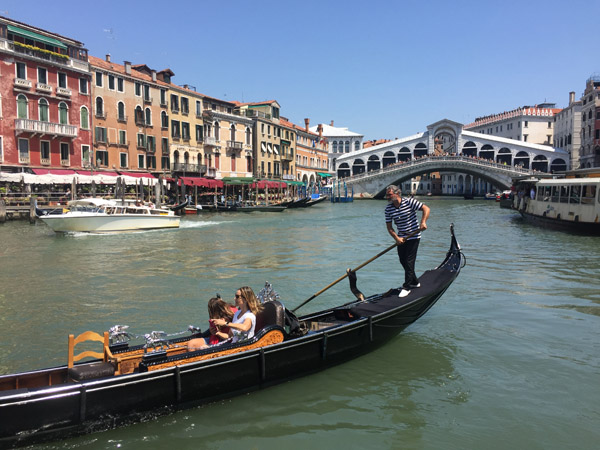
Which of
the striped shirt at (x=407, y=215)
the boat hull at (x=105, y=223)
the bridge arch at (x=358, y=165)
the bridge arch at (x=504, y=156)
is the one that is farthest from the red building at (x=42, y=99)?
the bridge arch at (x=504, y=156)

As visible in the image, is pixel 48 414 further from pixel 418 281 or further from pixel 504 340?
pixel 504 340

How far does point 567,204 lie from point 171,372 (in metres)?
15.6

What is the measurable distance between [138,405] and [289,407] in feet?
3.84

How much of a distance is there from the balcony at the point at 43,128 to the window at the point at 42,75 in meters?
1.81

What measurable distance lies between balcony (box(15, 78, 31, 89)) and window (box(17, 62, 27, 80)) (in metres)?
0.22

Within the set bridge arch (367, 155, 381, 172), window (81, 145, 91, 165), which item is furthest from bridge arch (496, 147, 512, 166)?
window (81, 145, 91, 165)

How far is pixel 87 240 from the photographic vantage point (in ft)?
47.2

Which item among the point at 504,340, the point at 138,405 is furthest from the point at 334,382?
the point at 504,340

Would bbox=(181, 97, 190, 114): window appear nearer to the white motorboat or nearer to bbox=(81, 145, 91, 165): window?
bbox=(81, 145, 91, 165): window

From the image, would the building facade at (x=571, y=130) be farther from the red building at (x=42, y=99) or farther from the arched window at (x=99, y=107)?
the red building at (x=42, y=99)

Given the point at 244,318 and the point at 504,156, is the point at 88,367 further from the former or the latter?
the point at 504,156

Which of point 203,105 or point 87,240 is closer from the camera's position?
point 87,240

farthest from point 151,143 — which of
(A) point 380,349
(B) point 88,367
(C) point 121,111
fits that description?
(B) point 88,367

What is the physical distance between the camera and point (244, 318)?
4.17 m
